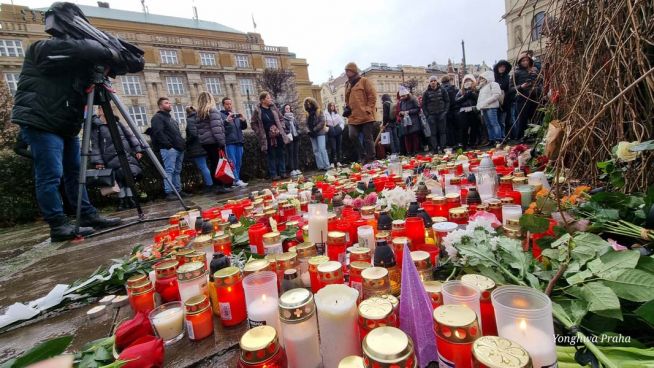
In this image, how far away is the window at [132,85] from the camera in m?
31.4

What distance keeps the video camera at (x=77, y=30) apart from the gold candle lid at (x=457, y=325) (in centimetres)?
379

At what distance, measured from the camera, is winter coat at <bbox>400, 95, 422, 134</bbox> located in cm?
805

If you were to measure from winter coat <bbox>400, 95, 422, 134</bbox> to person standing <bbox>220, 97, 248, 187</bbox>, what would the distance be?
416 cm

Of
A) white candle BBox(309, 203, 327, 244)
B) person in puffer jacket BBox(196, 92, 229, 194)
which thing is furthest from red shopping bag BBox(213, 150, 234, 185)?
white candle BBox(309, 203, 327, 244)

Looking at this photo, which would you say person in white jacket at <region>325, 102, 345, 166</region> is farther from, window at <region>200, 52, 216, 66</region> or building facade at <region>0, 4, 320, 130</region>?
window at <region>200, 52, 216, 66</region>

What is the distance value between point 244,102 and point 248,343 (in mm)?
42812

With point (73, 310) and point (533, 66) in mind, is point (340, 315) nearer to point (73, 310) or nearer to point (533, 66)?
point (73, 310)

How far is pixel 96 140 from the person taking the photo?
17.0ft

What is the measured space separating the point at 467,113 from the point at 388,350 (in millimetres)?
8121

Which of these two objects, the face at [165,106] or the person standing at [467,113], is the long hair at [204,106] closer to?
the face at [165,106]

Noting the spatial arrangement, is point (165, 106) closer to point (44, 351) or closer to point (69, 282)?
point (69, 282)

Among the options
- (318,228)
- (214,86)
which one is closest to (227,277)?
(318,228)

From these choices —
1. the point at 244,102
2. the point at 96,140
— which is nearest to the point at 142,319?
the point at 96,140

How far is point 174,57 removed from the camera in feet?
120
